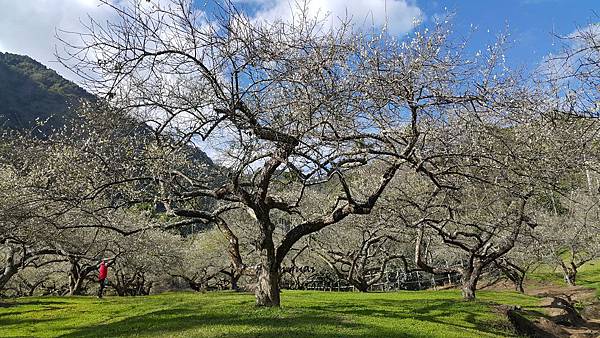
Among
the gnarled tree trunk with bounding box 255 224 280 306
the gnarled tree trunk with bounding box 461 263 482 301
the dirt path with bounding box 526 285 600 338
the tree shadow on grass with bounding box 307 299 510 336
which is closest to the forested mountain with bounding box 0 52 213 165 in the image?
the gnarled tree trunk with bounding box 255 224 280 306

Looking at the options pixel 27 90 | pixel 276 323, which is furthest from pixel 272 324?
pixel 27 90

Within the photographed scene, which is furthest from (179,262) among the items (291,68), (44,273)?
(291,68)

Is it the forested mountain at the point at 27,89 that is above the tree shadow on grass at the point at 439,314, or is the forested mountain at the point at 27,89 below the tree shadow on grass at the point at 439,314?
above

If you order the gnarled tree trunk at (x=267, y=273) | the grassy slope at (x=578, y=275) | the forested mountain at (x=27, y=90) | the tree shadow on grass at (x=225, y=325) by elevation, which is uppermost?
the forested mountain at (x=27, y=90)

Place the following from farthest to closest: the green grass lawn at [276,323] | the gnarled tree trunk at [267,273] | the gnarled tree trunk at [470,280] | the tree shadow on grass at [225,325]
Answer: the gnarled tree trunk at [470,280] < the gnarled tree trunk at [267,273] < the green grass lawn at [276,323] < the tree shadow on grass at [225,325]

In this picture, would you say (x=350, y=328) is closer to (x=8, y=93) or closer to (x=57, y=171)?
(x=57, y=171)

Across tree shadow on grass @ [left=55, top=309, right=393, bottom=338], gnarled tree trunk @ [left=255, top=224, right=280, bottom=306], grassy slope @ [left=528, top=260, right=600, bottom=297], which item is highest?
grassy slope @ [left=528, top=260, right=600, bottom=297]

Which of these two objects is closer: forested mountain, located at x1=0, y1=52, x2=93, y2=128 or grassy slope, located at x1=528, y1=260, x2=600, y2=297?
forested mountain, located at x1=0, y1=52, x2=93, y2=128

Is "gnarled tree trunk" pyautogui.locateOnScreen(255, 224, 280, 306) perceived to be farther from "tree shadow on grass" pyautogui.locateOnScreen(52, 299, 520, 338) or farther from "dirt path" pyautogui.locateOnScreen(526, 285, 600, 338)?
"dirt path" pyautogui.locateOnScreen(526, 285, 600, 338)

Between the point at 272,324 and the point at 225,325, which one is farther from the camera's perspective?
the point at 225,325

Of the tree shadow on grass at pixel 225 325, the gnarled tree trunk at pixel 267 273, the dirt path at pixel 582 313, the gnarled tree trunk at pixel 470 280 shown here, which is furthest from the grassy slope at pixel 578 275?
the tree shadow on grass at pixel 225 325

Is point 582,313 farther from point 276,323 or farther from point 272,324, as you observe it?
point 272,324

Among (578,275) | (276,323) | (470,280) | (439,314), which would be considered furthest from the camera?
(578,275)

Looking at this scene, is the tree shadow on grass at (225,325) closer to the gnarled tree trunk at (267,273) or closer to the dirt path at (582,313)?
the gnarled tree trunk at (267,273)
